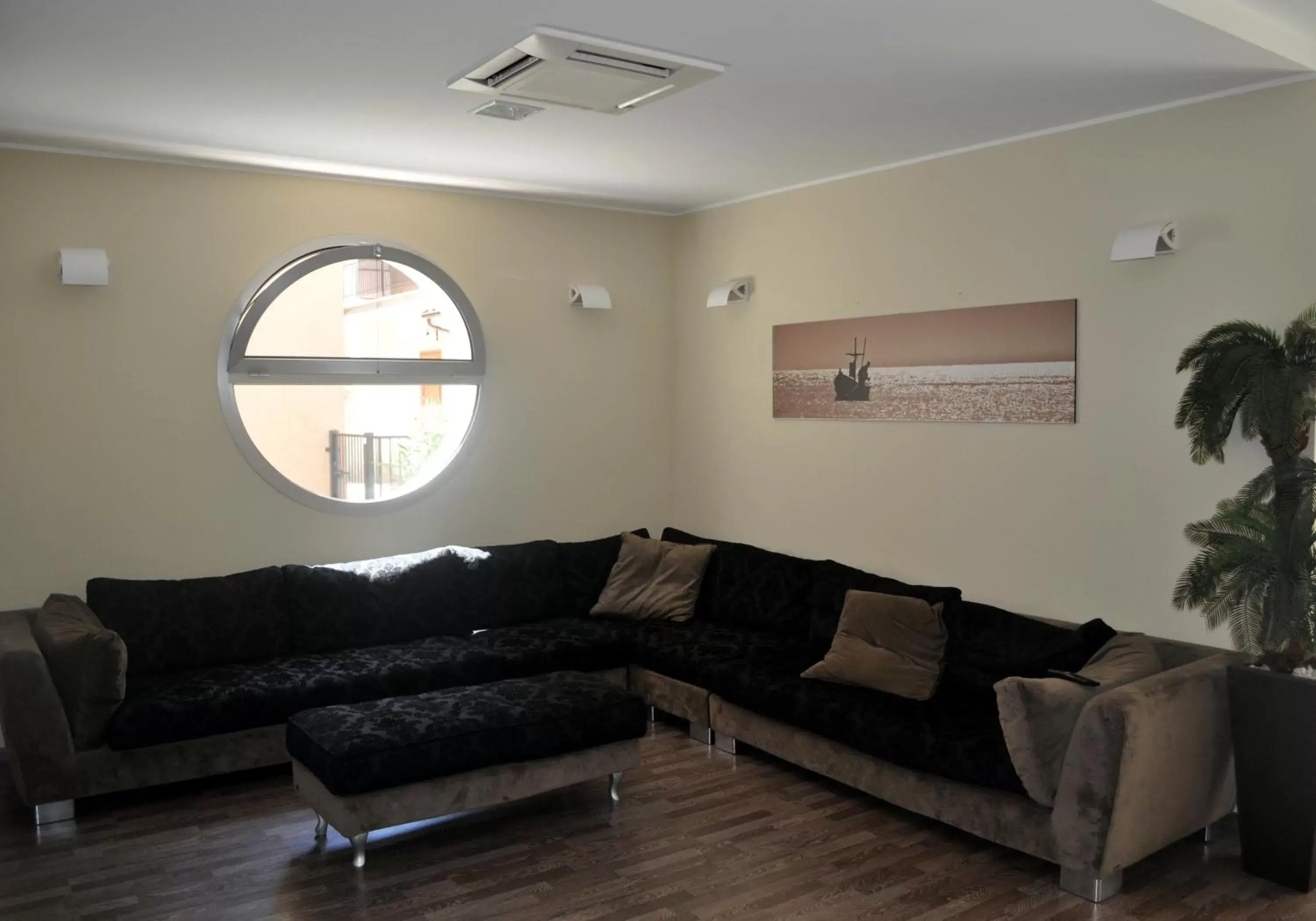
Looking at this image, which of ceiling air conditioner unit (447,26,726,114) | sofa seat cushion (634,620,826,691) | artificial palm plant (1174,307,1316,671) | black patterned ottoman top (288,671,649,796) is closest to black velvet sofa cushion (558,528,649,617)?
sofa seat cushion (634,620,826,691)

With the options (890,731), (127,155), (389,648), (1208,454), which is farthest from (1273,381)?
(127,155)

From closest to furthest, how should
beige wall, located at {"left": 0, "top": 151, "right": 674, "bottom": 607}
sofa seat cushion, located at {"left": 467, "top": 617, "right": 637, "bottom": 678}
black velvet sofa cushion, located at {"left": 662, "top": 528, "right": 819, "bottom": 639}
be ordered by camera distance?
beige wall, located at {"left": 0, "top": 151, "right": 674, "bottom": 607} → sofa seat cushion, located at {"left": 467, "top": 617, "right": 637, "bottom": 678} → black velvet sofa cushion, located at {"left": 662, "top": 528, "right": 819, "bottom": 639}

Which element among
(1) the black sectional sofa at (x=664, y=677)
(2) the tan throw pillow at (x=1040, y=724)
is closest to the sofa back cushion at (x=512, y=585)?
(1) the black sectional sofa at (x=664, y=677)

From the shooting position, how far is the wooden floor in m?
3.32

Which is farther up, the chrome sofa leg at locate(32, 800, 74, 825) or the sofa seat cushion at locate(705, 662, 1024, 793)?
the sofa seat cushion at locate(705, 662, 1024, 793)

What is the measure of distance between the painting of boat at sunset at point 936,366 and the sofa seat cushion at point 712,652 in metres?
1.19

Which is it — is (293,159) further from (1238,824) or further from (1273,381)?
(1238,824)

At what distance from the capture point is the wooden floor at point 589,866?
10.9 ft

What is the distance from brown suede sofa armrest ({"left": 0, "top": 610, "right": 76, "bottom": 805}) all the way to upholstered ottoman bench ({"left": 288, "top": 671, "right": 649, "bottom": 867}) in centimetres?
86

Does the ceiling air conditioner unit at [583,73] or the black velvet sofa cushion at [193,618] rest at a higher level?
the ceiling air conditioner unit at [583,73]

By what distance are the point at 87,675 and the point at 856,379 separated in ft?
11.7

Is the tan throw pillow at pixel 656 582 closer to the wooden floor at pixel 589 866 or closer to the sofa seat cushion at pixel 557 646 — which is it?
the sofa seat cushion at pixel 557 646

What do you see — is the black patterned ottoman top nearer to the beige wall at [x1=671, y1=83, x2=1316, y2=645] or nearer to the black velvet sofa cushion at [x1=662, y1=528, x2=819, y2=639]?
the black velvet sofa cushion at [x1=662, y1=528, x2=819, y2=639]

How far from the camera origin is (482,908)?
10.9 feet
